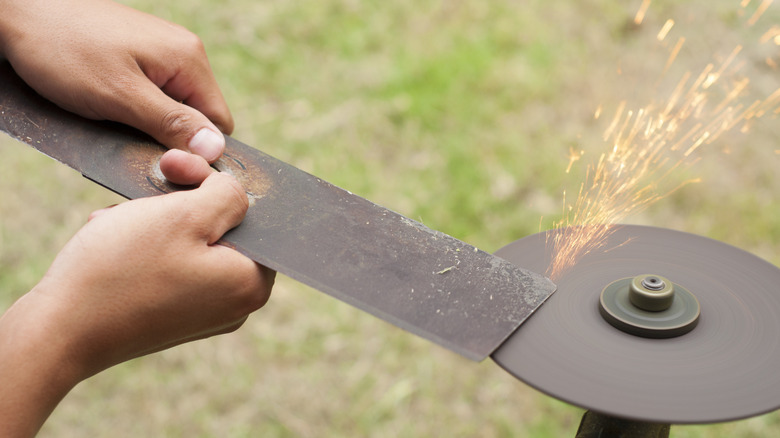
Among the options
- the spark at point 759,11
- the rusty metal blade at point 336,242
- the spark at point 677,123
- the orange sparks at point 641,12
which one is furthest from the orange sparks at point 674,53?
the rusty metal blade at point 336,242

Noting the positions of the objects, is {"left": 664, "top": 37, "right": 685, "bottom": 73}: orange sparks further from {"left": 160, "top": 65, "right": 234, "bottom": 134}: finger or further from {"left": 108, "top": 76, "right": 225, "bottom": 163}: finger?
{"left": 108, "top": 76, "right": 225, "bottom": 163}: finger

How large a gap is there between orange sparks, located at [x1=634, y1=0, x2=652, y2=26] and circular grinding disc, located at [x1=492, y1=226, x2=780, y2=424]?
3.82 meters

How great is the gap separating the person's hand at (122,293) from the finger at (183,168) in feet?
0.32

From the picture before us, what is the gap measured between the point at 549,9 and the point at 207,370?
3.64 m

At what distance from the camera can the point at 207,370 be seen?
3391 mm

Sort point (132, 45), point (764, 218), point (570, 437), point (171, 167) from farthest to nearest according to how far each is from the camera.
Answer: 1. point (764, 218)
2. point (570, 437)
3. point (132, 45)
4. point (171, 167)

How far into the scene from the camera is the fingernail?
191cm

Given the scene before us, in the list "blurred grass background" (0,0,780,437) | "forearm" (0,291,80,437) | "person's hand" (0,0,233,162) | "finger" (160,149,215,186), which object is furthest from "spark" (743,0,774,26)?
"forearm" (0,291,80,437)

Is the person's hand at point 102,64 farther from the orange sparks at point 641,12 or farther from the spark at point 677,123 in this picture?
the orange sparks at point 641,12

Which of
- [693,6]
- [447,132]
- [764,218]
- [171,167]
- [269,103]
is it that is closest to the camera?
[171,167]

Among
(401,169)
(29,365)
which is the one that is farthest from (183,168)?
(401,169)

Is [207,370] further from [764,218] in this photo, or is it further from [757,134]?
[757,134]

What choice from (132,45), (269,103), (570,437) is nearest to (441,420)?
(570,437)

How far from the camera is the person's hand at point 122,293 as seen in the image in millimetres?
1522
